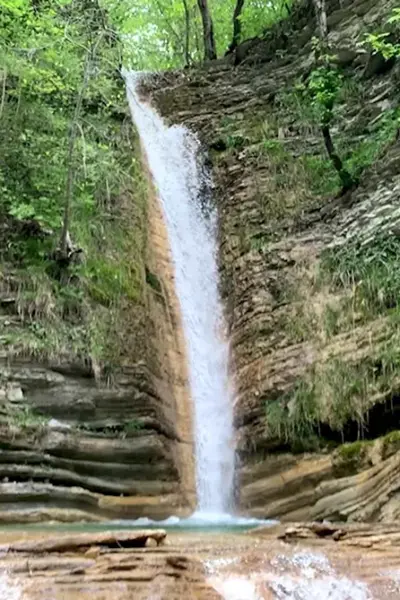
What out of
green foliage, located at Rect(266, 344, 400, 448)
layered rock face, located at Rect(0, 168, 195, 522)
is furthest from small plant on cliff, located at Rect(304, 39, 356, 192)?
layered rock face, located at Rect(0, 168, 195, 522)

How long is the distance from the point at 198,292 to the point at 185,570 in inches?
318

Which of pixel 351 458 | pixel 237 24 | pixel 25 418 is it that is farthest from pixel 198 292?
pixel 237 24

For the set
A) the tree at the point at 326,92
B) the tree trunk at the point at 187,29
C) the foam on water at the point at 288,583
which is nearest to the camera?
the foam on water at the point at 288,583

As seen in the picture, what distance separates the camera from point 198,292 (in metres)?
12.0

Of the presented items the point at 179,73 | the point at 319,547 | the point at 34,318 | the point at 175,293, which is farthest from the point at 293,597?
the point at 179,73

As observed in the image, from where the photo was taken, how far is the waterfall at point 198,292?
9.49 meters

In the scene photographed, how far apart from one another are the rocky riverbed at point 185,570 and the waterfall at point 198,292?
4.30 metres

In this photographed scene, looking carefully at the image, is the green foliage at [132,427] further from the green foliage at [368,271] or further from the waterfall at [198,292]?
the green foliage at [368,271]

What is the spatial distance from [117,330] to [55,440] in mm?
2122

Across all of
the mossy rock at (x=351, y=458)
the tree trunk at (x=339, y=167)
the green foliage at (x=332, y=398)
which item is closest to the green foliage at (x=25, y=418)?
the green foliage at (x=332, y=398)

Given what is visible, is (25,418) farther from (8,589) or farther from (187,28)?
(187,28)

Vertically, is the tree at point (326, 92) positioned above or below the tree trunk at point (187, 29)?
below

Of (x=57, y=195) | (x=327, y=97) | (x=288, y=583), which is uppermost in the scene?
(x=327, y=97)

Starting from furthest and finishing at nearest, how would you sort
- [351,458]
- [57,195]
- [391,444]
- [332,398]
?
[57,195] → [332,398] → [351,458] → [391,444]
